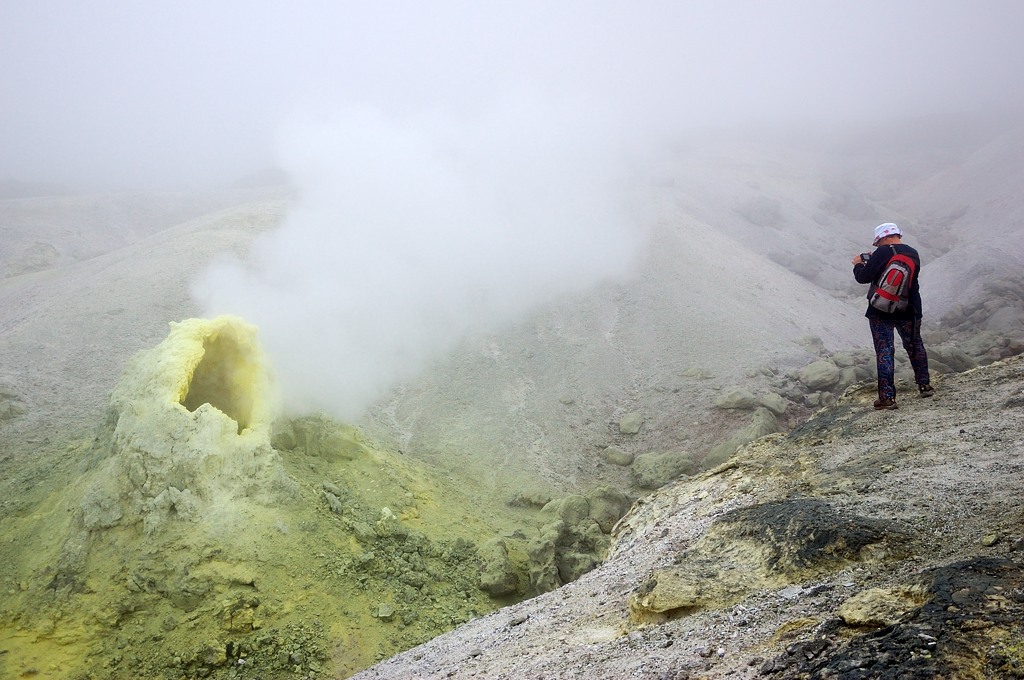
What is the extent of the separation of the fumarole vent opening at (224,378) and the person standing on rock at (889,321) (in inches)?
234

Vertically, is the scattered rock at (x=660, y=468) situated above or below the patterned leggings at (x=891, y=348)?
below

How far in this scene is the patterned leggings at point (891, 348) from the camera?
16.6ft

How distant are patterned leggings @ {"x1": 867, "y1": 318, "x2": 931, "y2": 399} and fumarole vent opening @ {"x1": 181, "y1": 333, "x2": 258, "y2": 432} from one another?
19.6ft

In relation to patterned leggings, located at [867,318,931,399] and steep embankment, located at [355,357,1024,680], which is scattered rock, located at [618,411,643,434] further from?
patterned leggings, located at [867,318,931,399]

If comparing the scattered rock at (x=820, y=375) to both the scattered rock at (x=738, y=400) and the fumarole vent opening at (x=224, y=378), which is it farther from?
the fumarole vent opening at (x=224, y=378)

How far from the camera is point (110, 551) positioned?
5.55 m

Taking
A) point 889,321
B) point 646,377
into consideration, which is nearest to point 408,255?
point 646,377

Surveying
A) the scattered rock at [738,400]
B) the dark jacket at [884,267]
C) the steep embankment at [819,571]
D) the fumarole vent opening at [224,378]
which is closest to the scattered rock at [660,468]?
the scattered rock at [738,400]

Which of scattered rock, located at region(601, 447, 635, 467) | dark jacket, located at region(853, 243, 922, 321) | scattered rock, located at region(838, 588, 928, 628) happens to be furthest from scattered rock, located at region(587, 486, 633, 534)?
scattered rock, located at region(838, 588, 928, 628)

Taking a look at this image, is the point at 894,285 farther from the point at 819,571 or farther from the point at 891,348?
the point at 819,571

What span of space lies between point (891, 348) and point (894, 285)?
1.71 ft

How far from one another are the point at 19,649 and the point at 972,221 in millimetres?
29596

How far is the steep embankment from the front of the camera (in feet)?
7.45

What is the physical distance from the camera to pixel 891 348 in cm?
512
